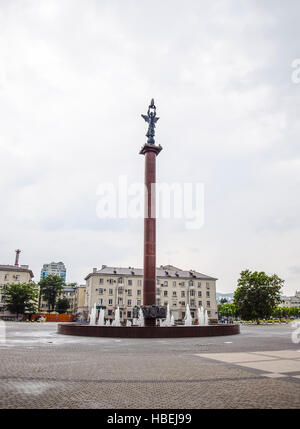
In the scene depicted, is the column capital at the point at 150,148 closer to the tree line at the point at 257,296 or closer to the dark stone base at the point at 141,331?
the dark stone base at the point at 141,331

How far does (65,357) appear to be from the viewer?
11156 millimetres

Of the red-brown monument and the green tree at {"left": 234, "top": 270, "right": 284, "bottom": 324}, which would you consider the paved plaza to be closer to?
the red-brown monument

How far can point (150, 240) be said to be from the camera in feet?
84.8

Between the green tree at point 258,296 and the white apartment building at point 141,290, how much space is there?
40.2 feet

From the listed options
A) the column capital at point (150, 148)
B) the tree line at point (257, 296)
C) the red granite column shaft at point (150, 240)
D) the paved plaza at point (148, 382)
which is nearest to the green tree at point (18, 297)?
the tree line at point (257, 296)

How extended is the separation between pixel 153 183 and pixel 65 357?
18.0 m

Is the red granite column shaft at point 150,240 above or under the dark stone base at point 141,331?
above

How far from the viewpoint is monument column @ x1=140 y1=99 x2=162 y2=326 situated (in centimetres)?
2400

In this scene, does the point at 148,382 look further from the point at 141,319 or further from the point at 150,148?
the point at 150,148

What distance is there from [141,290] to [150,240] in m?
44.7

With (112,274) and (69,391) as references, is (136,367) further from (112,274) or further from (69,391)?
(112,274)

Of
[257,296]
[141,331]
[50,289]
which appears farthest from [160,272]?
[141,331]

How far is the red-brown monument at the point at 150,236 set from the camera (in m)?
23.9
